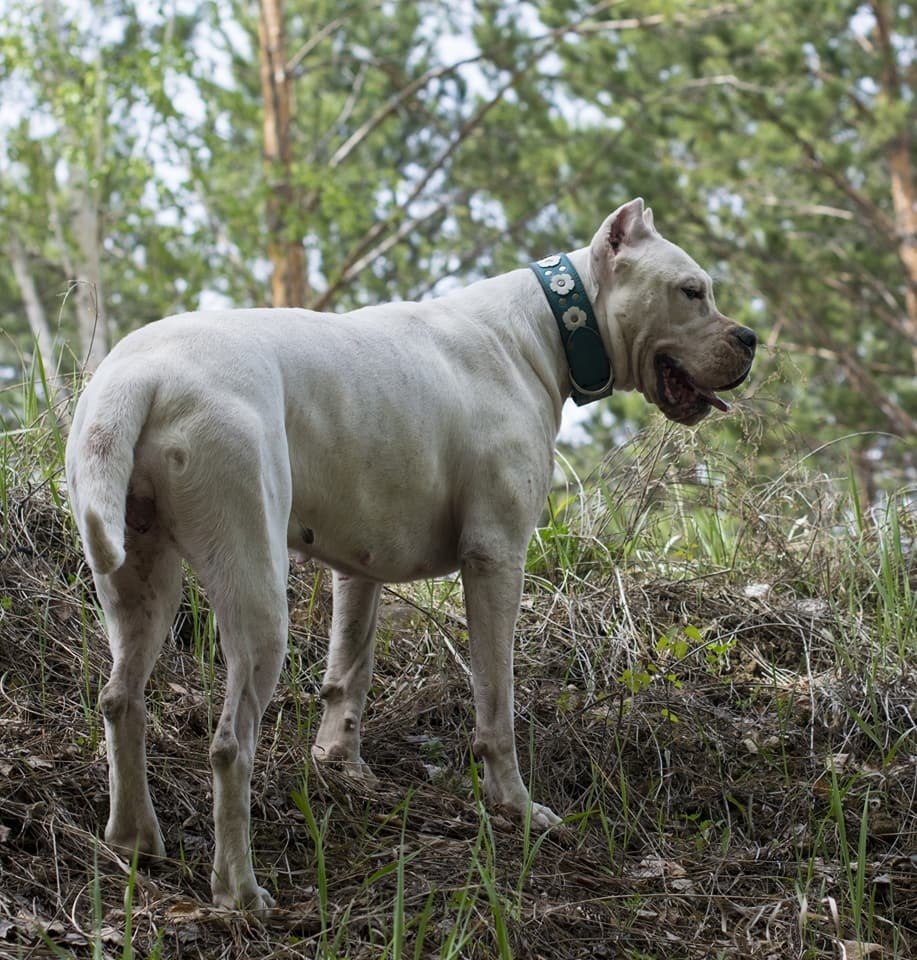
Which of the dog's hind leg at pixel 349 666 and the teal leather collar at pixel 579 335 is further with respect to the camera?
the teal leather collar at pixel 579 335

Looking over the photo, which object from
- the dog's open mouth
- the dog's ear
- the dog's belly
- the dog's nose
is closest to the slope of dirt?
the dog's belly

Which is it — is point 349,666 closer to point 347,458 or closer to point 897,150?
point 347,458

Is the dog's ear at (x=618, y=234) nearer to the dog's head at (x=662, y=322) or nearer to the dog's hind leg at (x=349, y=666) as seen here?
the dog's head at (x=662, y=322)

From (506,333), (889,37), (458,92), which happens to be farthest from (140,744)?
(458,92)

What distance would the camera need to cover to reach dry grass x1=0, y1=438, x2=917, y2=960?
10.5 feet

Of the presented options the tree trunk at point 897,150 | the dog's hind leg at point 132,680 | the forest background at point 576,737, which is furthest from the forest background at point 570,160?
the dog's hind leg at point 132,680

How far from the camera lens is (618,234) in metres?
4.54

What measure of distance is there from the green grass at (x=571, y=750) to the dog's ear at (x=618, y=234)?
1512 millimetres

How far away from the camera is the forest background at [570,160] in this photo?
14977 mm

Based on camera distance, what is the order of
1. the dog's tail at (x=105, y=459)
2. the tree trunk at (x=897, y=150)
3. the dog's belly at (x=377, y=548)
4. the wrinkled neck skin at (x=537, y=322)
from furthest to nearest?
the tree trunk at (x=897, y=150) → the wrinkled neck skin at (x=537, y=322) → the dog's belly at (x=377, y=548) → the dog's tail at (x=105, y=459)

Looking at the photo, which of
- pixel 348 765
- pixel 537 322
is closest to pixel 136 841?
pixel 348 765

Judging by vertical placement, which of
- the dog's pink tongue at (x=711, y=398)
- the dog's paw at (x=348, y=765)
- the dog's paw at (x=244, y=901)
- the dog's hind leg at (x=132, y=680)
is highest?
the dog's pink tongue at (x=711, y=398)

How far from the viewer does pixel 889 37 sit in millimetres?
15508

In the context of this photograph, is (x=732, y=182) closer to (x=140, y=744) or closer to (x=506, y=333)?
(x=506, y=333)
